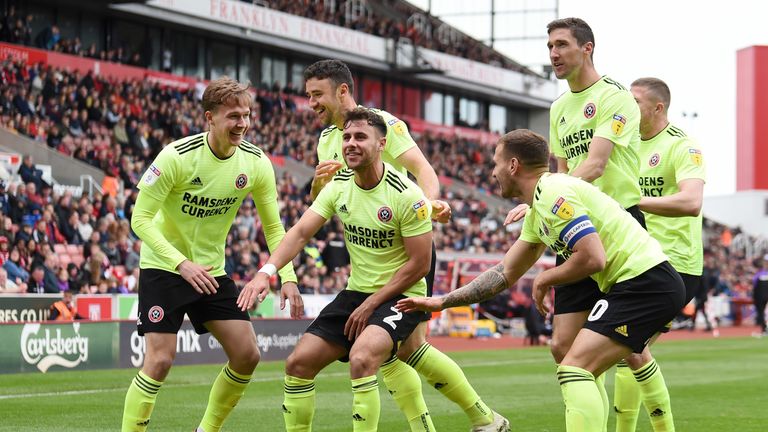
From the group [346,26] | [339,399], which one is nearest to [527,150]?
[339,399]

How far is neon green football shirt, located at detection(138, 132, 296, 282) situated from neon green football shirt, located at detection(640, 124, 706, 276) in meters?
3.14

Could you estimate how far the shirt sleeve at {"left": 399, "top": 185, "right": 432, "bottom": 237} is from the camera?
7871 millimetres

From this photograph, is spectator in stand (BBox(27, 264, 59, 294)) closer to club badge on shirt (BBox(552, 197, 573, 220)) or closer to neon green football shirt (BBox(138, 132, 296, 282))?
neon green football shirt (BBox(138, 132, 296, 282))

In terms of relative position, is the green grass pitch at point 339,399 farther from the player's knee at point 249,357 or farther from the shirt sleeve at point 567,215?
the shirt sleeve at point 567,215

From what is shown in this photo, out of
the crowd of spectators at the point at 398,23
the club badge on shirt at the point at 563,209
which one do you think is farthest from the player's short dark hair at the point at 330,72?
the crowd of spectators at the point at 398,23

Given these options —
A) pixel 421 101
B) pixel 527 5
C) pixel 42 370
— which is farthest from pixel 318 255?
pixel 527 5

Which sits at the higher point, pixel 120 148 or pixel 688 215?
pixel 120 148

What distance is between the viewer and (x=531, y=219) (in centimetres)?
748

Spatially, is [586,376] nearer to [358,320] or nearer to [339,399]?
[358,320]

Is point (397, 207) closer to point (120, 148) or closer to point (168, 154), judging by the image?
point (168, 154)

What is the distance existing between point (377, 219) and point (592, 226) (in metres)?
1.72

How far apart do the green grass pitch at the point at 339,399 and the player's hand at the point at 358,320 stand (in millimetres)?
2982

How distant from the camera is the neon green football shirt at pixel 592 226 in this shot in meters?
6.72

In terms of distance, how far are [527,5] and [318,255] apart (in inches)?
1491
